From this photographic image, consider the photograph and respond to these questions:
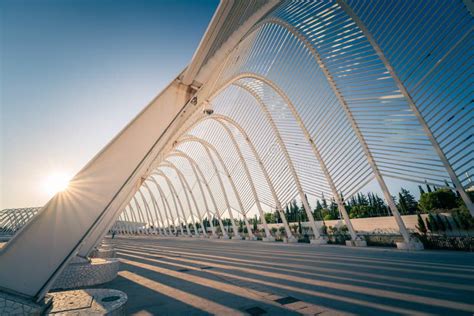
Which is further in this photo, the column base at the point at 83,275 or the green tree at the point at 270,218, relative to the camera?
the green tree at the point at 270,218

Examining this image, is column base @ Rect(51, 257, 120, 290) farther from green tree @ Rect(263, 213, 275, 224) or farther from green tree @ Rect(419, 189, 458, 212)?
green tree @ Rect(263, 213, 275, 224)

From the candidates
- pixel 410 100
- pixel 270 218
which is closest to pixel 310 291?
pixel 410 100

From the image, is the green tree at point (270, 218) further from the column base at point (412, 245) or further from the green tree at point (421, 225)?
the column base at point (412, 245)

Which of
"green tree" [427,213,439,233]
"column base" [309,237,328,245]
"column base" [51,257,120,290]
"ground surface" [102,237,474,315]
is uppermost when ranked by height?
"green tree" [427,213,439,233]

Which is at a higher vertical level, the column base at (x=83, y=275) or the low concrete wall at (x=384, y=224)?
the low concrete wall at (x=384, y=224)

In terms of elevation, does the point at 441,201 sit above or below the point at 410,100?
above

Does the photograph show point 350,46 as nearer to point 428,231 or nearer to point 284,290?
point 284,290

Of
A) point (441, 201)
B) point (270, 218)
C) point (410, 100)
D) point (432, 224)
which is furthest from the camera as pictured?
point (270, 218)

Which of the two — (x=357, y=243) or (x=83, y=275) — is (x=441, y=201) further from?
(x=83, y=275)

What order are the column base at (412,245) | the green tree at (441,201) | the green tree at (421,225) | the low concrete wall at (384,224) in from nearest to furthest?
1. the column base at (412,245)
2. the green tree at (421,225)
3. the low concrete wall at (384,224)
4. the green tree at (441,201)

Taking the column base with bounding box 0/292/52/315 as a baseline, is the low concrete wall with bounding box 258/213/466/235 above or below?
above

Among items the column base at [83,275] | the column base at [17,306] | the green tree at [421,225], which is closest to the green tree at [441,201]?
the green tree at [421,225]

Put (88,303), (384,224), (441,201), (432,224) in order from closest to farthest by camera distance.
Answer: (88,303) → (432,224) → (384,224) → (441,201)

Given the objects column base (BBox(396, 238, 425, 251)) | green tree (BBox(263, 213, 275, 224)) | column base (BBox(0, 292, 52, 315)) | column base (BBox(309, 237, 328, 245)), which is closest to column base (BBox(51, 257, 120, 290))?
column base (BBox(0, 292, 52, 315))
